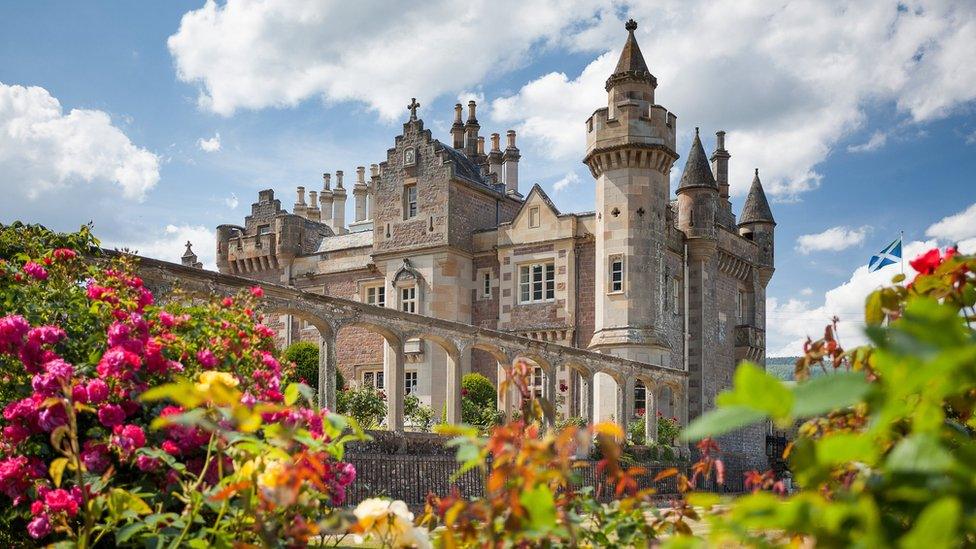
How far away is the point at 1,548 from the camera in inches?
158

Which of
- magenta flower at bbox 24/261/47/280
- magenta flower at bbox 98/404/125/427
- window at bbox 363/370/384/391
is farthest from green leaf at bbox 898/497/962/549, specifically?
window at bbox 363/370/384/391

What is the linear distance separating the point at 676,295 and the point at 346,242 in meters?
11.4

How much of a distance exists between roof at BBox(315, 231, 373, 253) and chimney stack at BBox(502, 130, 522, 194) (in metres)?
5.50

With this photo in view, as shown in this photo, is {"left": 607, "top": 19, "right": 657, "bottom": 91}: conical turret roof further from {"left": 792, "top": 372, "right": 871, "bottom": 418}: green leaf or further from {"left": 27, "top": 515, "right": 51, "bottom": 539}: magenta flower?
{"left": 792, "top": 372, "right": 871, "bottom": 418}: green leaf

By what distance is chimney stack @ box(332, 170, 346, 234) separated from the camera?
44.2 metres

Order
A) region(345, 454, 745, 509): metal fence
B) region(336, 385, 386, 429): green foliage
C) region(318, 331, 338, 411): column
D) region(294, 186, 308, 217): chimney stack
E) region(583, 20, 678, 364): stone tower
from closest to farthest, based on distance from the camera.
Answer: region(345, 454, 745, 509): metal fence < region(318, 331, 338, 411): column < region(336, 385, 386, 429): green foliage < region(583, 20, 678, 364): stone tower < region(294, 186, 308, 217): chimney stack

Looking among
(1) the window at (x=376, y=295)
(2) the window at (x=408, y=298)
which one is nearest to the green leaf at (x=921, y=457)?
(2) the window at (x=408, y=298)

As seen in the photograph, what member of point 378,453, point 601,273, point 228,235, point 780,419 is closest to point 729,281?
point 601,273

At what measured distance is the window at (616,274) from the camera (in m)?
24.8

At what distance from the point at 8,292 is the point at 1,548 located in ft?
5.78

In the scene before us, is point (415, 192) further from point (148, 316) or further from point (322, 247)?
point (148, 316)

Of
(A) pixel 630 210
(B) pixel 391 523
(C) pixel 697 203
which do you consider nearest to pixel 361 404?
(A) pixel 630 210

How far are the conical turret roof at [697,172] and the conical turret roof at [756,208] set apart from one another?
532 centimetres

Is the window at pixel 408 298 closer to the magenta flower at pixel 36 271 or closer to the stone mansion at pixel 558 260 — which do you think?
the stone mansion at pixel 558 260
